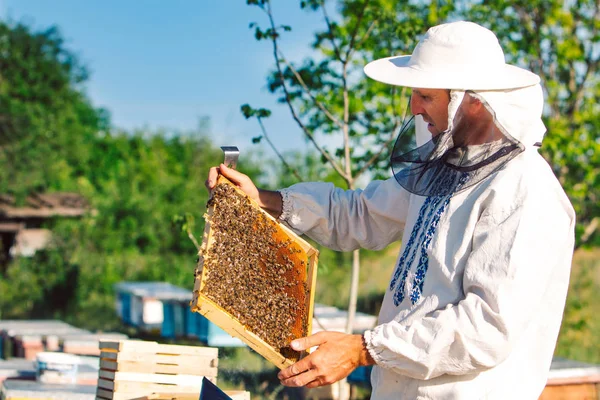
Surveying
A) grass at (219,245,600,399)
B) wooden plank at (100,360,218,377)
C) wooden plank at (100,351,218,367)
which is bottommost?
grass at (219,245,600,399)

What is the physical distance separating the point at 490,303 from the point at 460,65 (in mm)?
727

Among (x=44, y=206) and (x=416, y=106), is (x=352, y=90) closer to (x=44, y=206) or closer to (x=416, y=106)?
(x=416, y=106)

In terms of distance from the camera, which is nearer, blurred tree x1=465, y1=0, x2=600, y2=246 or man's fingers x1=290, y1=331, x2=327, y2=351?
man's fingers x1=290, y1=331, x2=327, y2=351

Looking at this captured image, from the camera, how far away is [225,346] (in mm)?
8594

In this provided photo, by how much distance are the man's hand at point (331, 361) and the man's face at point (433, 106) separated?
716 mm

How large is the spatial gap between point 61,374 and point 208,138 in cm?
1772

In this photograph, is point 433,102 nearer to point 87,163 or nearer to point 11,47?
point 11,47

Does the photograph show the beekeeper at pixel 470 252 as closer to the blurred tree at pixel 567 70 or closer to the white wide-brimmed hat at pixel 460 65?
the white wide-brimmed hat at pixel 460 65

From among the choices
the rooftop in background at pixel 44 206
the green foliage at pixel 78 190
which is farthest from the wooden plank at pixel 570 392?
the rooftop in background at pixel 44 206

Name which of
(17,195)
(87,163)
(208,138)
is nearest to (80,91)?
(87,163)

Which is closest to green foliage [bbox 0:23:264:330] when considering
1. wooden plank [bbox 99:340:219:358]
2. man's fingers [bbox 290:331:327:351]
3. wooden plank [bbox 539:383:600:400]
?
wooden plank [bbox 539:383:600:400]

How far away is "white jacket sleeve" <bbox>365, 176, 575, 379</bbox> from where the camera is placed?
7.30ft

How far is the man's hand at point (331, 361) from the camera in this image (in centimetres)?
236

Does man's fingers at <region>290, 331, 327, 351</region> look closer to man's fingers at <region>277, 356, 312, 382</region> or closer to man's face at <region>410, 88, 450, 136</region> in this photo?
man's fingers at <region>277, 356, 312, 382</region>
